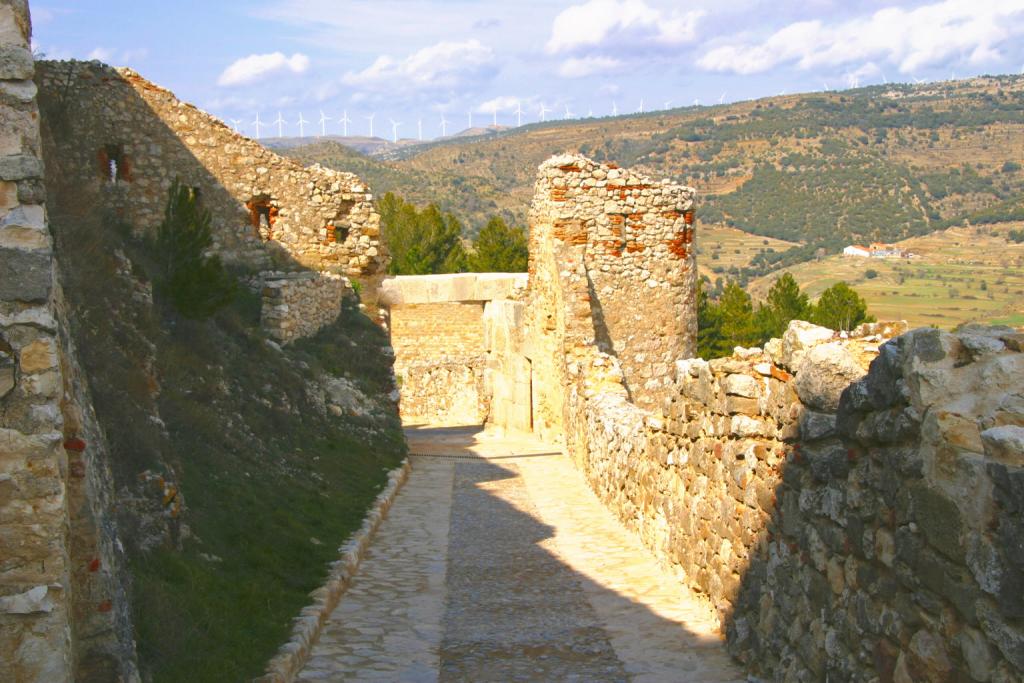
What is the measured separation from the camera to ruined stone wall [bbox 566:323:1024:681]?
11.1 ft

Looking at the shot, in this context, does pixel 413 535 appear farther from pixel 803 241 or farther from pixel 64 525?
pixel 803 241

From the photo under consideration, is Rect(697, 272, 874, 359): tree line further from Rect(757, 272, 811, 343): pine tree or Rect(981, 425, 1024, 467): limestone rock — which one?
Rect(981, 425, 1024, 467): limestone rock

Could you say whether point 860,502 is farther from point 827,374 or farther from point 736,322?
point 736,322

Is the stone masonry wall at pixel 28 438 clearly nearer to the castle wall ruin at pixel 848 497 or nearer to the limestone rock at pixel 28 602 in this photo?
the limestone rock at pixel 28 602

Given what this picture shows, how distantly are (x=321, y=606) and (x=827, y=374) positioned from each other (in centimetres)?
359

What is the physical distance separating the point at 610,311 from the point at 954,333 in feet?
38.6

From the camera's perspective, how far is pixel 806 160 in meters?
87.2

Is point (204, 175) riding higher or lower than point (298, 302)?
higher

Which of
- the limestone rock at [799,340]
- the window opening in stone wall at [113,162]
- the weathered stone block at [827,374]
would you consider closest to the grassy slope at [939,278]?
the window opening in stone wall at [113,162]

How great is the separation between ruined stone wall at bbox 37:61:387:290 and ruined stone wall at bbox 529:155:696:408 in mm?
3316

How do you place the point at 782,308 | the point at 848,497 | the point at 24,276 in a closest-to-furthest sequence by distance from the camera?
1. the point at 24,276
2. the point at 848,497
3. the point at 782,308

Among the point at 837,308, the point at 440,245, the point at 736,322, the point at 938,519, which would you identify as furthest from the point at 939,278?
the point at 938,519

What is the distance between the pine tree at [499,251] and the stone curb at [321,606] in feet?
73.1

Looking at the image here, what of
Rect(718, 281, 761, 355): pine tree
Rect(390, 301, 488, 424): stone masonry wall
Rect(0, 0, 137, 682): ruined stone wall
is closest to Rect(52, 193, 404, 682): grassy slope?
Rect(0, 0, 137, 682): ruined stone wall
